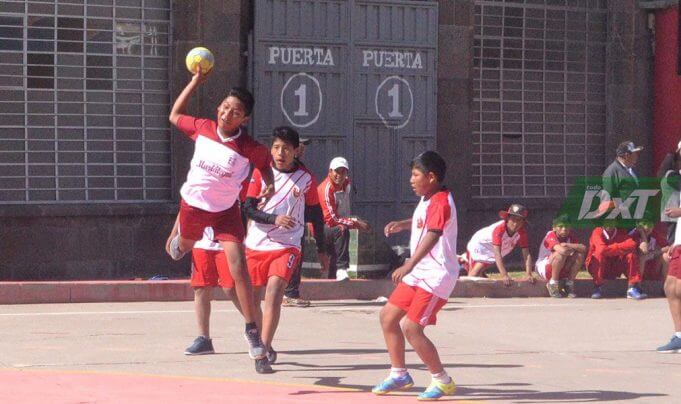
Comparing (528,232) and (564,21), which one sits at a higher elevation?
(564,21)

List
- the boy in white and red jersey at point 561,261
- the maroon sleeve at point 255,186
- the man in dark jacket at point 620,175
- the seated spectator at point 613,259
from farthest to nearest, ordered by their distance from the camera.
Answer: the man in dark jacket at point 620,175 → the seated spectator at point 613,259 → the boy in white and red jersey at point 561,261 → the maroon sleeve at point 255,186

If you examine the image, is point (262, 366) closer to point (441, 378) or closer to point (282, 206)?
point (282, 206)

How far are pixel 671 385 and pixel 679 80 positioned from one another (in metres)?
11.5

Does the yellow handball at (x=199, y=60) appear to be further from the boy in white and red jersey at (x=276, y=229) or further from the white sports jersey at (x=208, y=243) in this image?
the white sports jersey at (x=208, y=243)

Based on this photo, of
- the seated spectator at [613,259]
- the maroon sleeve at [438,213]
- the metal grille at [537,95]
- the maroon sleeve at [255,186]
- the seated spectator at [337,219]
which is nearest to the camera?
the maroon sleeve at [438,213]

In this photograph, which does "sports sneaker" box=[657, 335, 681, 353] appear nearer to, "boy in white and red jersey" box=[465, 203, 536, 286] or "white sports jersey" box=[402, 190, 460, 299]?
"white sports jersey" box=[402, 190, 460, 299]

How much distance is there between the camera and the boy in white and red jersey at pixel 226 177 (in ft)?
32.3

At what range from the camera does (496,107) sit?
20234 millimetres

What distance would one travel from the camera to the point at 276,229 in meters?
10.3

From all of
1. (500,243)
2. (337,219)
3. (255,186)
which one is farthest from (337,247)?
(255,186)

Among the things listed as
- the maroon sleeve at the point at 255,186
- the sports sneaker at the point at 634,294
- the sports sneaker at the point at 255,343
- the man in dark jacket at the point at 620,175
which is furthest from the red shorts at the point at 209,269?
the man in dark jacket at the point at 620,175

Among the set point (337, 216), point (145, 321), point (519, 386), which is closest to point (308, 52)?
point (337, 216)

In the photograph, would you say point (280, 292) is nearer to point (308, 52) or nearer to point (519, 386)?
point (519, 386)

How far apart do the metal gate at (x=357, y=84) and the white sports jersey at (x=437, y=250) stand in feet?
31.0
